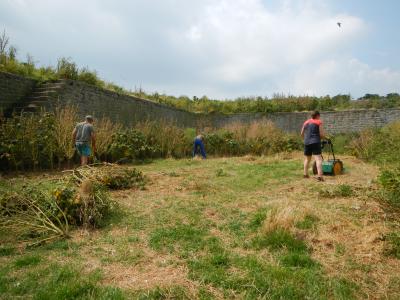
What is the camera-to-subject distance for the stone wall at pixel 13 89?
10109 mm

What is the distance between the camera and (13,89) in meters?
10.6

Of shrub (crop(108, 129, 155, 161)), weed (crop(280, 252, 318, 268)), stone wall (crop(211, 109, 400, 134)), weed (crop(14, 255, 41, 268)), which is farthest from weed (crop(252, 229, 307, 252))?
stone wall (crop(211, 109, 400, 134))

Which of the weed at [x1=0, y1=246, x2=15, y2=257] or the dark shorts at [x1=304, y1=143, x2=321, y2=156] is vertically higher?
the dark shorts at [x1=304, y1=143, x2=321, y2=156]

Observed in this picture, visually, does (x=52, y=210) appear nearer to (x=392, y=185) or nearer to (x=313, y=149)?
(x=392, y=185)

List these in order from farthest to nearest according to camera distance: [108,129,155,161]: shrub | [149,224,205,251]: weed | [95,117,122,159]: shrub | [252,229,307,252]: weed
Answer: [108,129,155,161]: shrub, [95,117,122,159]: shrub, [149,224,205,251]: weed, [252,229,307,252]: weed

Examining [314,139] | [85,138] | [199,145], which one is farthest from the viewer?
[199,145]

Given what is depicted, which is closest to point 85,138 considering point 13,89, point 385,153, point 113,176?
point 113,176

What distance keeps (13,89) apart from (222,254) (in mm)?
9829

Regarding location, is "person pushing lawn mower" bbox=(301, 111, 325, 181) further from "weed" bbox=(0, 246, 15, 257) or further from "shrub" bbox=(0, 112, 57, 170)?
"shrub" bbox=(0, 112, 57, 170)

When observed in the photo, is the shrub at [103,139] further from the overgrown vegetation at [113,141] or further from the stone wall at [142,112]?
the stone wall at [142,112]

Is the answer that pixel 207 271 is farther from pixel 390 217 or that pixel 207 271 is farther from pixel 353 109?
pixel 353 109

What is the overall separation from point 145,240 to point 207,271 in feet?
3.76

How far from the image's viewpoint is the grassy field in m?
2.78

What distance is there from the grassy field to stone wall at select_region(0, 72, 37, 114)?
6884 millimetres
